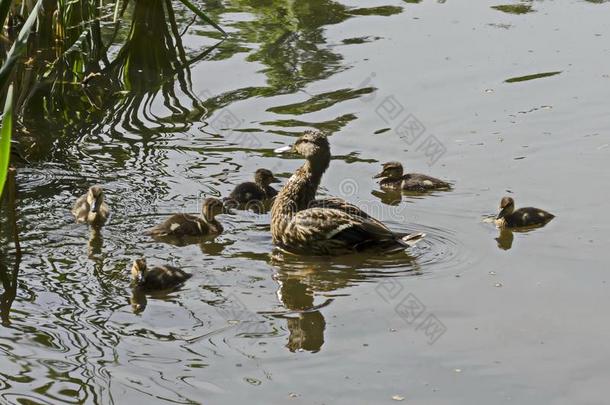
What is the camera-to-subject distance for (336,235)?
630 cm

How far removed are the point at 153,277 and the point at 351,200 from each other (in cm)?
198

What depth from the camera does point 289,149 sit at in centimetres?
711

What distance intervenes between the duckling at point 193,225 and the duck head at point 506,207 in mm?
1606

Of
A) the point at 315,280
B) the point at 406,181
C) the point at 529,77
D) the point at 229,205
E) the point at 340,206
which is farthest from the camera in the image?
the point at 529,77

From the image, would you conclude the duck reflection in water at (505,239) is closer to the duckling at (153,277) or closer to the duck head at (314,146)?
the duck head at (314,146)

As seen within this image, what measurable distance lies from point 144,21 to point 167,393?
19.4 ft

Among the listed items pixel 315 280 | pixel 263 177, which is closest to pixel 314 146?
pixel 263 177

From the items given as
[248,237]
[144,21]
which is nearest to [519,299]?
[248,237]

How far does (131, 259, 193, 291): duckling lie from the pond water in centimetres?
7

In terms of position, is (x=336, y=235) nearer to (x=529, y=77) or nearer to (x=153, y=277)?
(x=153, y=277)

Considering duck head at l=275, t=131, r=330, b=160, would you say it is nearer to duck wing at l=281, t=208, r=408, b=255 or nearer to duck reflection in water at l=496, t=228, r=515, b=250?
duck wing at l=281, t=208, r=408, b=255

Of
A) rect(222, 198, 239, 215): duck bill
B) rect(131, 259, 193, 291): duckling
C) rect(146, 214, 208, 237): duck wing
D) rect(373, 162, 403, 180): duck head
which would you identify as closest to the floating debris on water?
rect(373, 162, 403, 180): duck head

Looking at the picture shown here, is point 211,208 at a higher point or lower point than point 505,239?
higher

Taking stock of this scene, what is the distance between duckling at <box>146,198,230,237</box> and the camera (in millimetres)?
6402
